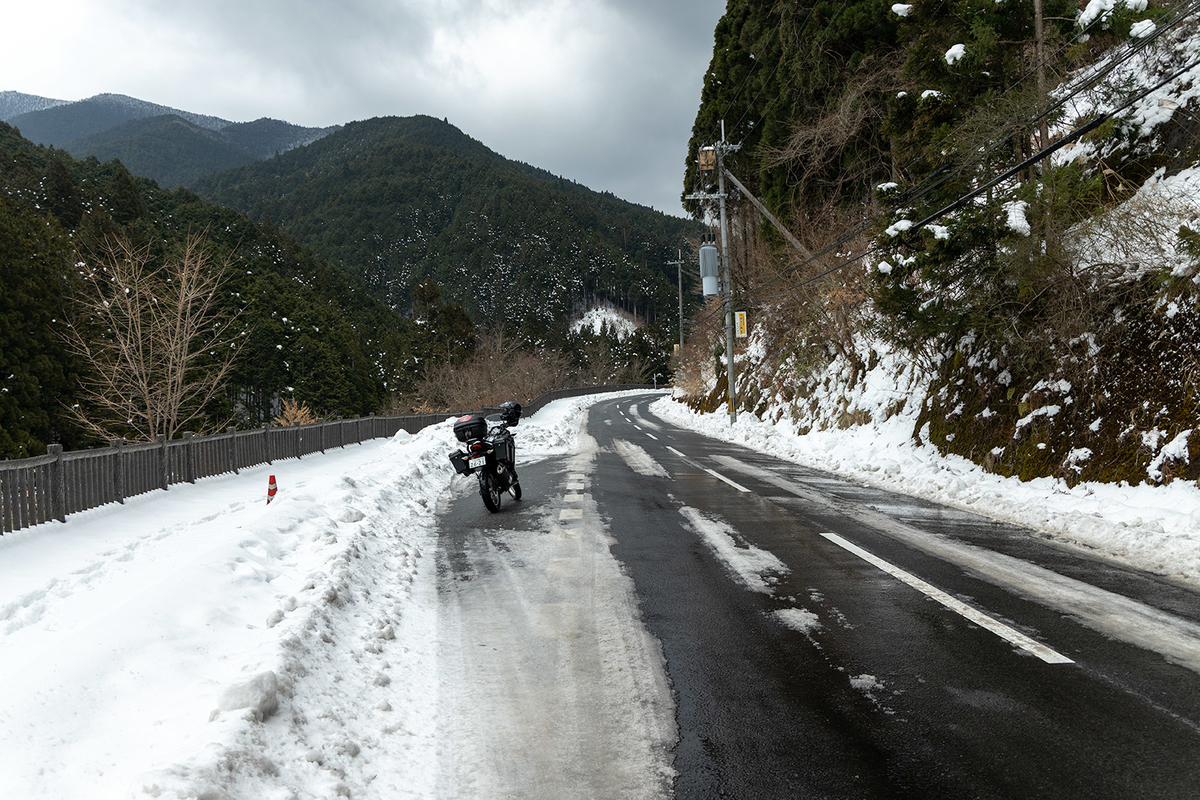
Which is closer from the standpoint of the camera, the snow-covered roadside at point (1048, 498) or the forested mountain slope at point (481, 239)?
the snow-covered roadside at point (1048, 498)

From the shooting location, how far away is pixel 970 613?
5008 millimetres

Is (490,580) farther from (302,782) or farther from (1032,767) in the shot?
(1032,767)

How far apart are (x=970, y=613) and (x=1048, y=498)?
5.14m

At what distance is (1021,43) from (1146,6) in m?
2.02

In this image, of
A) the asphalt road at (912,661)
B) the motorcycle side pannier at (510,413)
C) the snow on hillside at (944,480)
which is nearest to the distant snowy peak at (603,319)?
the snow on hillside at (944,480)

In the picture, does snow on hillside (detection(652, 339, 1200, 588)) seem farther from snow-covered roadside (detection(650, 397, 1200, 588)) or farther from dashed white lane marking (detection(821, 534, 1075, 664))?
dashed white lane marking (detection(821, 534, 1075, 664))

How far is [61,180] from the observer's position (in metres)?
60.3

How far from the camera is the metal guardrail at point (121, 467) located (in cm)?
969

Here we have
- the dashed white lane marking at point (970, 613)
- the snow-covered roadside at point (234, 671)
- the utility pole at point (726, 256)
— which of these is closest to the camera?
the snow-covered roadside at point (234, 671)

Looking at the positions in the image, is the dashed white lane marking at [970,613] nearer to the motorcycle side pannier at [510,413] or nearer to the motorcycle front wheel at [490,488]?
Answer: the motorcycle front wheel at [490,488]

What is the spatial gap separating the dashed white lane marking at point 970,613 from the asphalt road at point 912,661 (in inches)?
0.9

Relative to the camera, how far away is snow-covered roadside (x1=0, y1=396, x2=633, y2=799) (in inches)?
121

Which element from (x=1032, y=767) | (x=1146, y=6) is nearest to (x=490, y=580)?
(x=1032, y=767)

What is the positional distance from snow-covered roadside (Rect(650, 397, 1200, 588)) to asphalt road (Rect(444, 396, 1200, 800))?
0.47 meters
